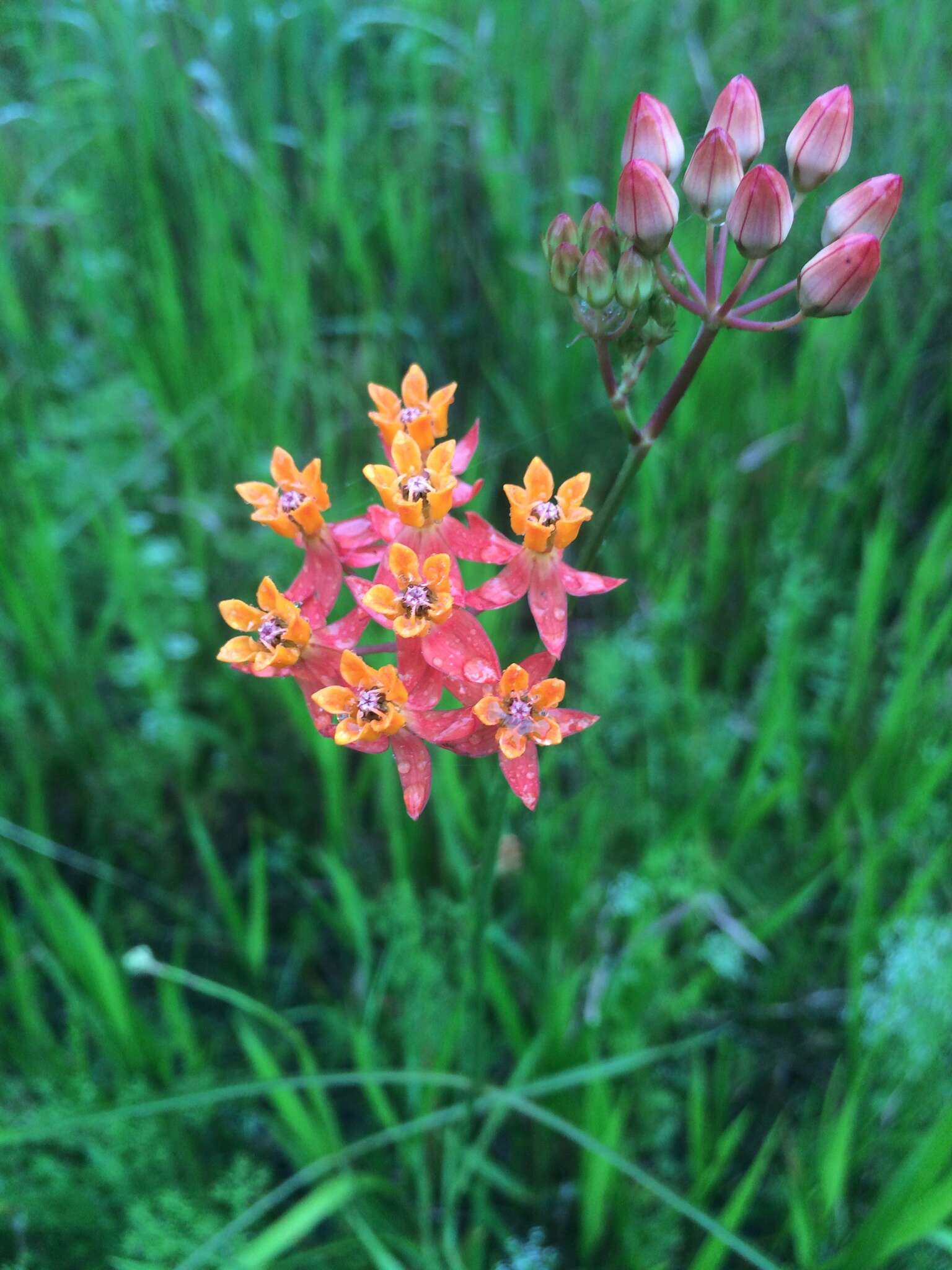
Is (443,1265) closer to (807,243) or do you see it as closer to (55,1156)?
(55,1156)

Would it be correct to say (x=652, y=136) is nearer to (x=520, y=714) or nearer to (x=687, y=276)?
(x=687, y=276)

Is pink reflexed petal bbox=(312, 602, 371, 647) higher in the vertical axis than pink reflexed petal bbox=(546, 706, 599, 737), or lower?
higher

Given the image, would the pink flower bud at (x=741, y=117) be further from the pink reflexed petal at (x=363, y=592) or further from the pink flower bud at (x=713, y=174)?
the pink reflexed petal at (x=363, y=592)

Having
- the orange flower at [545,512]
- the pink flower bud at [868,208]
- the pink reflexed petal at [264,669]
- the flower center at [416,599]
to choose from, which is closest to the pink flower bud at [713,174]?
the pink flower bud at [868,208]

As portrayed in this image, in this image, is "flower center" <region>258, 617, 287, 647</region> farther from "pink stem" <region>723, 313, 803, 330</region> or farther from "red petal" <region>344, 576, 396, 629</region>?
"pink stem" <region>723, 313, 803, 330</region>

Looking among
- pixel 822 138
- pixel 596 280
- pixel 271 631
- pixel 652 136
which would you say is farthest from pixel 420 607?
pixel 822 138

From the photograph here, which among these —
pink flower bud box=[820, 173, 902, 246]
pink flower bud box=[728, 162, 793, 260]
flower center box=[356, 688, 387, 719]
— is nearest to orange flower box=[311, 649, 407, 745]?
flower center box=[356, 688, 387, 719]
